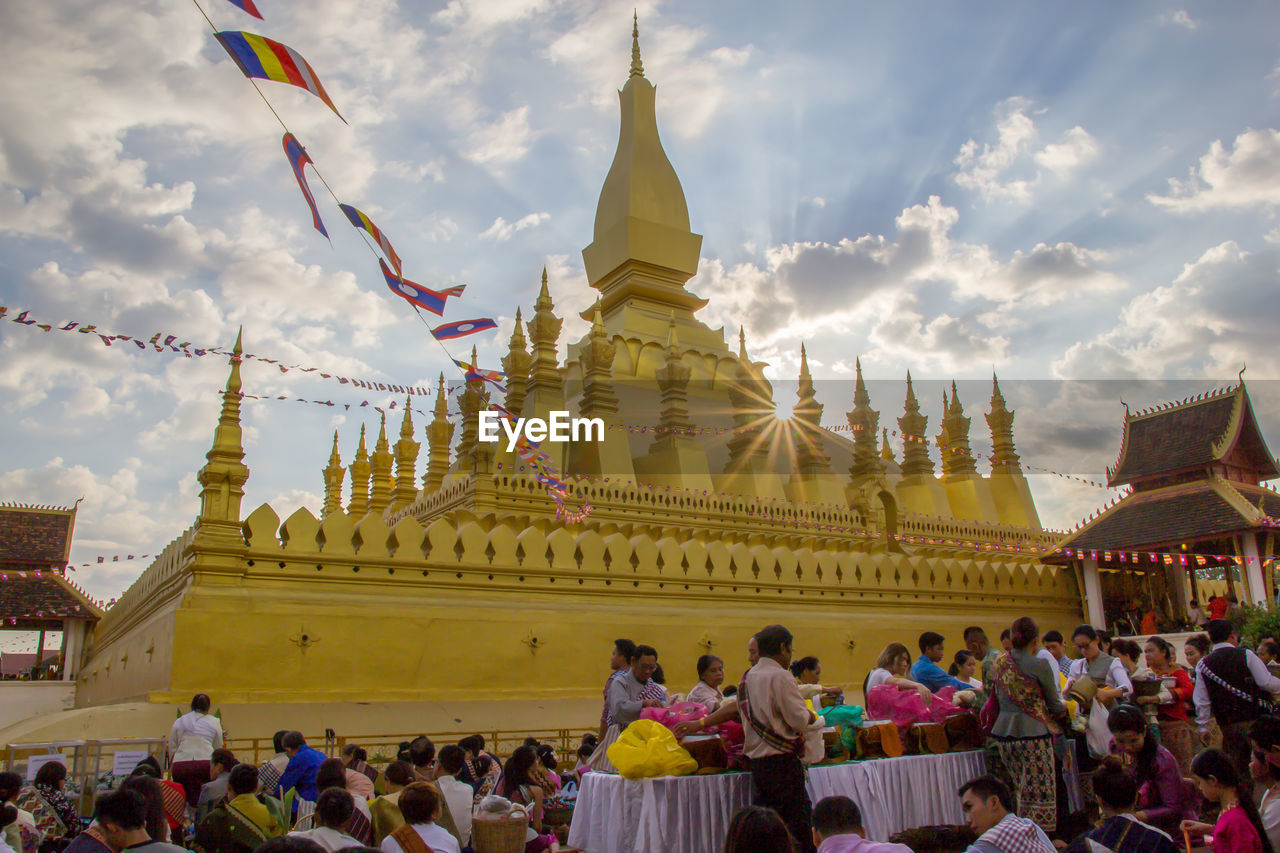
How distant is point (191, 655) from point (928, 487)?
63.4 feet

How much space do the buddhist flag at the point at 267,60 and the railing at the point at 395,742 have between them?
18.3 feet

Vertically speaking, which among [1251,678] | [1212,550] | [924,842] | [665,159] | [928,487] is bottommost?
[924,842]

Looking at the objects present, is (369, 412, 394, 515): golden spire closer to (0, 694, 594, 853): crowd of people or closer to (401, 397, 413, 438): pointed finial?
(401, 397, 413, 438): pointed finial

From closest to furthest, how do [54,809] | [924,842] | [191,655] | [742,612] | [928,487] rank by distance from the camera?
[54,809] → [924,842] → [191,655] → [742,612] → [928,487]

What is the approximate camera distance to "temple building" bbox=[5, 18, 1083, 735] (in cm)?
1017

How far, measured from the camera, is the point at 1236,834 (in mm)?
4441

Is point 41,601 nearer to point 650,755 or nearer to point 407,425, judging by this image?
point 407,425

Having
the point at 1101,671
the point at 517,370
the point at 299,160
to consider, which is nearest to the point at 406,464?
the point at 517,370

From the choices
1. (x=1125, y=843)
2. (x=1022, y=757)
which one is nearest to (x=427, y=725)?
(x=1022, y=757)

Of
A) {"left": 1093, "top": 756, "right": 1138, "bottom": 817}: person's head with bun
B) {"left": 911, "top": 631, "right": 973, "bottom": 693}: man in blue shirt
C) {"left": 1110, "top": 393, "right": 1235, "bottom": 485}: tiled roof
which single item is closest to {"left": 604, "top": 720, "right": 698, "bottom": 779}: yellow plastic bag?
{"left": 1093, "top": 756, "right": 1138, "bottom": 817}: person's head with bun

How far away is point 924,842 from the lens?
A: 6625mm

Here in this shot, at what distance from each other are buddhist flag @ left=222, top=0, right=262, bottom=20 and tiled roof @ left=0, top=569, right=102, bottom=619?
62.7ft

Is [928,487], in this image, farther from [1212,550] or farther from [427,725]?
[427,725]

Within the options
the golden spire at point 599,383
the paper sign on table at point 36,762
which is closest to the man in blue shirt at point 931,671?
the paper sign on table at point 36,762
